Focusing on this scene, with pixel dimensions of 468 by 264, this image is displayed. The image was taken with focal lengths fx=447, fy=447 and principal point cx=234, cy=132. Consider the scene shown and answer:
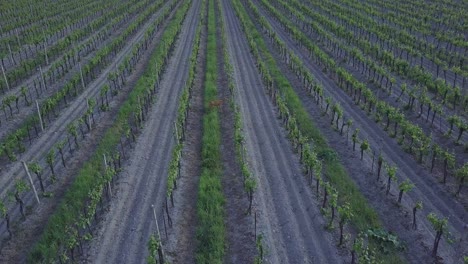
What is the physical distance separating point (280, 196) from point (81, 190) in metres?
9.52

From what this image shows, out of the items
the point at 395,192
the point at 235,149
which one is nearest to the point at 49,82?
the point at 235,149

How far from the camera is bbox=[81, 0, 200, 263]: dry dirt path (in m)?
17.9

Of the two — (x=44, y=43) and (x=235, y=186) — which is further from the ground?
(x=44, y=43)

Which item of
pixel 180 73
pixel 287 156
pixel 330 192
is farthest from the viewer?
pixel 180 73

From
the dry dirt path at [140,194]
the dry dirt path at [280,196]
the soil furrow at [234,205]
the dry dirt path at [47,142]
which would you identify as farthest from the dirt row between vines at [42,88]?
the dry dirt path at [280,196]

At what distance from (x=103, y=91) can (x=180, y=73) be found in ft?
26.1

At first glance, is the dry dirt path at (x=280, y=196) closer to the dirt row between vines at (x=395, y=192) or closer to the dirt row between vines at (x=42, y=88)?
the dirt row between vines at (x=395, y=192)

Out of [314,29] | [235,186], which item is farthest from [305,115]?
[314,29]

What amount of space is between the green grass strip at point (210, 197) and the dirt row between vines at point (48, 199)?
6.65 metres

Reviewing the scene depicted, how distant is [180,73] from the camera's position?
38.2m

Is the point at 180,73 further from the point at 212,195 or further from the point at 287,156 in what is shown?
the point at 212,195

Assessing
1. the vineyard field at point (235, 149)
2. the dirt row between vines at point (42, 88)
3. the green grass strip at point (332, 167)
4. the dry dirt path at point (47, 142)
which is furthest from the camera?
the dirt row between vines at point (42, 88)

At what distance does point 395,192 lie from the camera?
21203mm

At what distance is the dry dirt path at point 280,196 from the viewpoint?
1767cm
